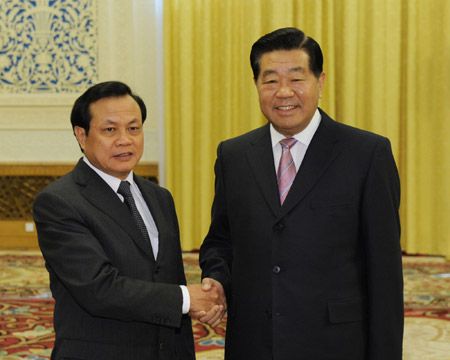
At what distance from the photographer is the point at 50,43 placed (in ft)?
22.0

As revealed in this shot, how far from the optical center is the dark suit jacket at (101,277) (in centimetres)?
180

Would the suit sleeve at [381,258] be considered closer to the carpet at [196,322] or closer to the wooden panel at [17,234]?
the carpet at [196,322]

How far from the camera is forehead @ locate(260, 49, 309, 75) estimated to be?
6.02 ft

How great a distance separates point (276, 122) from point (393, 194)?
44 centimetres

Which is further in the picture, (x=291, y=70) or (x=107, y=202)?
(x=107, y=202)

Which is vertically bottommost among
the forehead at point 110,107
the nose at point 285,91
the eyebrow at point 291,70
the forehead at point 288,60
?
the forehead at point 110,107

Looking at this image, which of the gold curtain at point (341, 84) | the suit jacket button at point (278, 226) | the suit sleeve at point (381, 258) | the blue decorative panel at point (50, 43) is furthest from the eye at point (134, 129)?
the blue decorative panel at point (50, 43)

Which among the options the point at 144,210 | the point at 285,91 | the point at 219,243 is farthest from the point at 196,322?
the point at 285,91

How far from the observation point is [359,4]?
6141mm

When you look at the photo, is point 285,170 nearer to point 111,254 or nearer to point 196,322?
point 111,254

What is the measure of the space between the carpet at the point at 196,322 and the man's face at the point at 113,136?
5.89 feet

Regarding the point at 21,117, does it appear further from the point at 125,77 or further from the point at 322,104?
the point at 322,104

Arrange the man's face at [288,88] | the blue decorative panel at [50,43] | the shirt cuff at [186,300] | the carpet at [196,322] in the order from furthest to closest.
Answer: the blue decorative panel at [50,43] < the carpet at [196,322] < the shirt cuff at [186,300] < the man's face at [288,88]

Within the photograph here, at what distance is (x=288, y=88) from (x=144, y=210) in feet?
2.26
